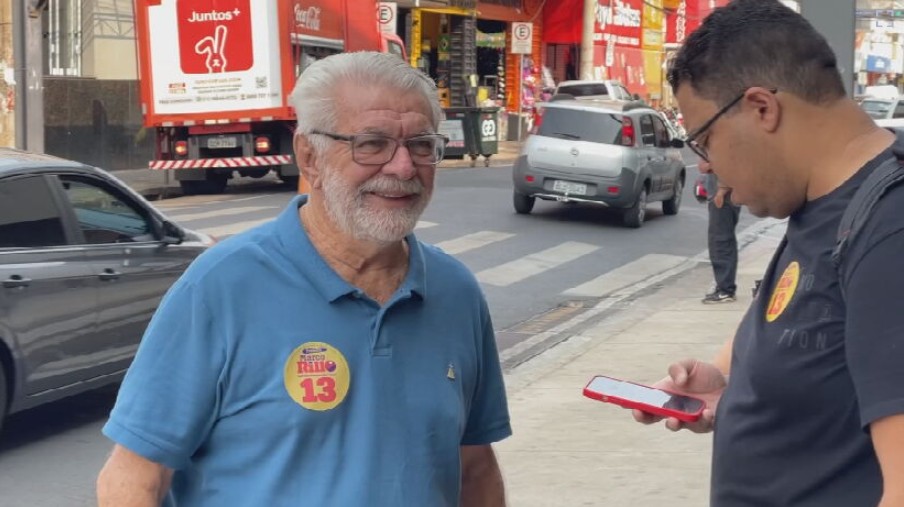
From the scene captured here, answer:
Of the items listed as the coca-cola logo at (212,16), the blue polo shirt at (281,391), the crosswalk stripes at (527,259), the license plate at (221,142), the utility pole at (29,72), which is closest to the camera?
the blue polo shirt at (281,391)

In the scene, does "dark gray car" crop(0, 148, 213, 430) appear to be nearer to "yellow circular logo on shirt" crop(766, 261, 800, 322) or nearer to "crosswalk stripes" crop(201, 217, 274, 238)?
"yellow circular logo on shirt" crop(766, 261, 800, 322)

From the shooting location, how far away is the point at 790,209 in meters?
2.52

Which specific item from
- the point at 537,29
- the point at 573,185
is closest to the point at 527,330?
the point at 573,185

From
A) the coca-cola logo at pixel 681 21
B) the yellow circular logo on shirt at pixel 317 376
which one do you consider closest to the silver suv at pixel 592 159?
the yellow circular logo on shirt at pixel 317 376

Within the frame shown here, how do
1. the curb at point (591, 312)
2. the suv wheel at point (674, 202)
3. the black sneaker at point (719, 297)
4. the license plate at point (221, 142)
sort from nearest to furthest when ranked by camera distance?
1. the curb at point (591, 312)
2. the black sneaker at point (719, 297)
3. the suv wheel at point (674, 202)
4. the license plate at point (221, 142)

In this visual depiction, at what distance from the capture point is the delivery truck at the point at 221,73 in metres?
21.5

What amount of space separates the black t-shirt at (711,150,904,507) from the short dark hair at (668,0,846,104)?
192 millimetres

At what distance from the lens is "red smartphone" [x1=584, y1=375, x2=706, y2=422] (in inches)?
117

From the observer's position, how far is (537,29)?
4659cm

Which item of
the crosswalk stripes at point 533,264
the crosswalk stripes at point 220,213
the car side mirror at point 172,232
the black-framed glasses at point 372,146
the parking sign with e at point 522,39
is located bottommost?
the crosswalk stripes at point 533,264

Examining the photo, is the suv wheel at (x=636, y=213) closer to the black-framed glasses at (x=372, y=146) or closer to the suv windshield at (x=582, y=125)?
the suv windshield at (x=582, y=125)

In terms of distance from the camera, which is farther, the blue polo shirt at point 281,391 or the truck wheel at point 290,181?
the truck wheel at point 290,181

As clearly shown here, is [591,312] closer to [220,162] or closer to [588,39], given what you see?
[220,162]

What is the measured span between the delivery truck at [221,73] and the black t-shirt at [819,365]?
19.1 meters
